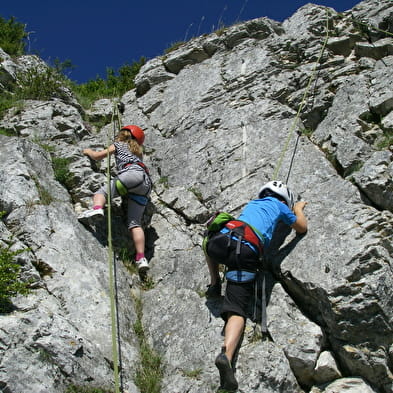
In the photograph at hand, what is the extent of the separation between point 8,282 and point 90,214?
2053 millimetres

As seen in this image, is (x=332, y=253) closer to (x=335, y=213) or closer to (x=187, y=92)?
(x=335, y=213)

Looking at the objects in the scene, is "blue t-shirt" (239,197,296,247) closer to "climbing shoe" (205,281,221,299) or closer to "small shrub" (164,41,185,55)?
"climbing shoe" (205,281,221,299)

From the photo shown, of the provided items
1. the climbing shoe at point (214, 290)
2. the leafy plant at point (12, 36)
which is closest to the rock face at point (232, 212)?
the climbing shoe at point (214, 290)

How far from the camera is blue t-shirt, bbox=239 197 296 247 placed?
6162 millimetres

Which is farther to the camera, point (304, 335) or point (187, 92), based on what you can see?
point (187, 92)

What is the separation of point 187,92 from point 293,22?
363 centimetres

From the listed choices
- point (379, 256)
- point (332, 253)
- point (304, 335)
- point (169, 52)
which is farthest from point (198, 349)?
point (169, 52)

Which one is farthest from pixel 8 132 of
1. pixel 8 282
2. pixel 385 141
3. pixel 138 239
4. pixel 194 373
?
pixel 385 141

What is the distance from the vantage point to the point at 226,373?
5016 mm

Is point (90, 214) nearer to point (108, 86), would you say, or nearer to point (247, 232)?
point (247, 232)

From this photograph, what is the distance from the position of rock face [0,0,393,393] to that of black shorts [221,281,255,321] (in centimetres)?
30

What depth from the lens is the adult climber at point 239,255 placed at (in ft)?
17.5

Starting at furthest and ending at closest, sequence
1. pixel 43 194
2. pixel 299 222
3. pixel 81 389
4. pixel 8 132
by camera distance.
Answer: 1. pixel 8 132
2. pixel 43 194
3. pixel 299 222
4. pixel 81 389

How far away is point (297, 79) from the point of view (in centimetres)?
998
